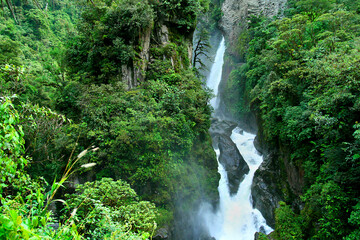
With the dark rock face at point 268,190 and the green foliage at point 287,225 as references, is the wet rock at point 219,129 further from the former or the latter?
the green foliage at point 287,225

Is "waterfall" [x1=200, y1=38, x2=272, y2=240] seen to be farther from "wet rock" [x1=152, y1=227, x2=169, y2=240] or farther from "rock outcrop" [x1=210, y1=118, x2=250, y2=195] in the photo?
"wet rock" [x1=152, y1=227, x2=169, y2=240]

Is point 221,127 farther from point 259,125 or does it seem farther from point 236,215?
point 236,215

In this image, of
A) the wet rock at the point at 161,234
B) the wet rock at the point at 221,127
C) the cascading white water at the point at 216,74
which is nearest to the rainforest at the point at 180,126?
the wet rock at the point at 161,234

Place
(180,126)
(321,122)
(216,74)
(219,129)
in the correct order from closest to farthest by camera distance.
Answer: (321,122)
(180,126)
(219,129)
(216,74)

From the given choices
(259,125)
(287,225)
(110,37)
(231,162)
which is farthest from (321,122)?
(110,37)

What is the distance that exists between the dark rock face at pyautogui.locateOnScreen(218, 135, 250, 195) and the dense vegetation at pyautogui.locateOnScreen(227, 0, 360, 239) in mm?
3426

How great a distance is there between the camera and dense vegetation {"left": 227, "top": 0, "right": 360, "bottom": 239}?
594cm

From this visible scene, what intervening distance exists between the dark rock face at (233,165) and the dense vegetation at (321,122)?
3.43 m

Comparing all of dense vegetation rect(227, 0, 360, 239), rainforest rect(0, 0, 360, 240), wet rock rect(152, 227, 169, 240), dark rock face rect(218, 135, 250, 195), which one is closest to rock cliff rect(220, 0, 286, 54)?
rainforest rect(0, 0, 360, 240)

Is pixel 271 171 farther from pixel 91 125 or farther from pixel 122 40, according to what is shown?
pixel 122 40

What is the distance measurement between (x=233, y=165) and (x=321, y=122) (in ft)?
27.6

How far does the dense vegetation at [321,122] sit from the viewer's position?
19.5 feet

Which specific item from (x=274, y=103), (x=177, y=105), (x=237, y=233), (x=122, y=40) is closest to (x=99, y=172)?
(x=177, y=105)

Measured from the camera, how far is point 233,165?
1430 centimetres
